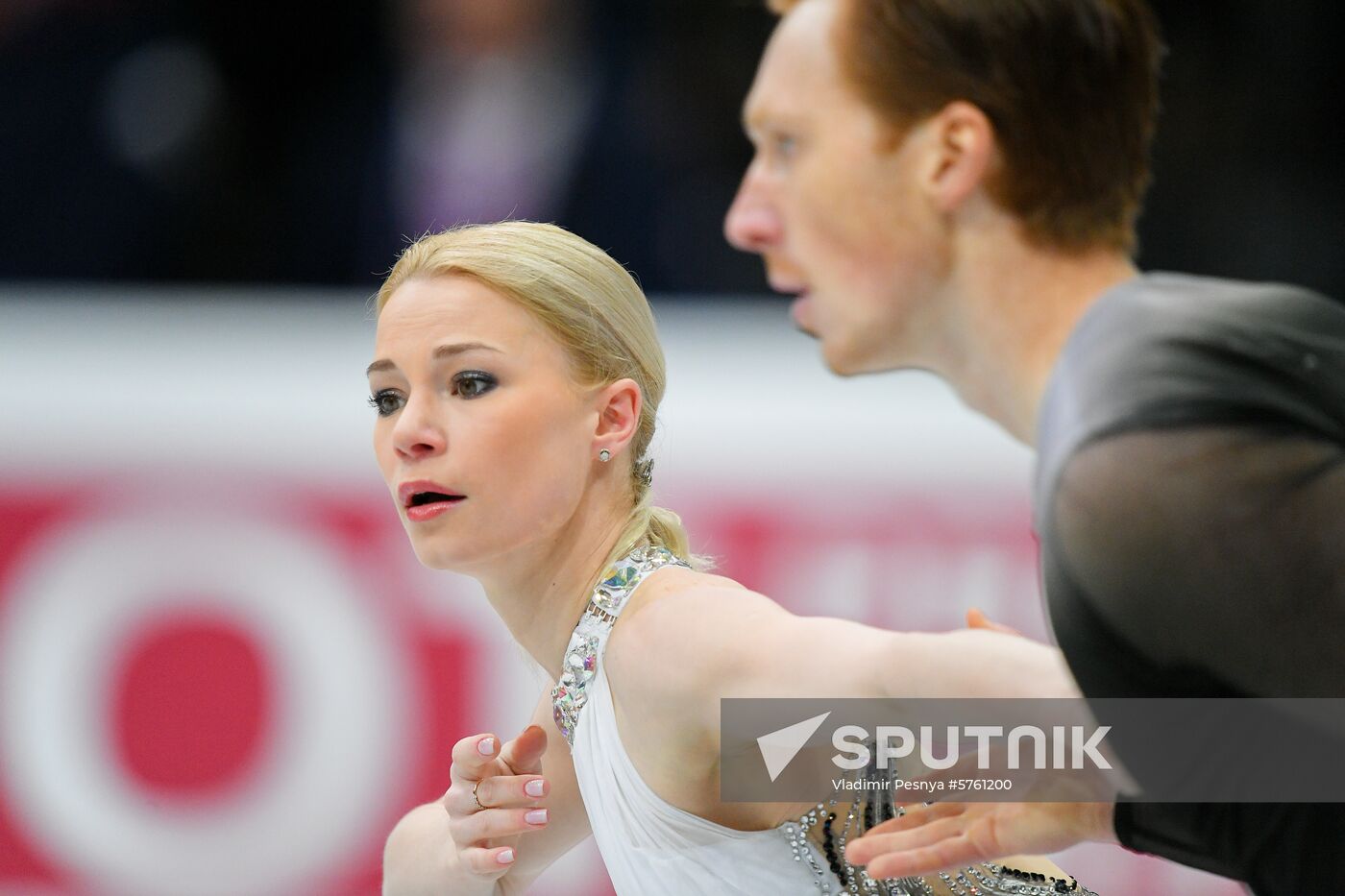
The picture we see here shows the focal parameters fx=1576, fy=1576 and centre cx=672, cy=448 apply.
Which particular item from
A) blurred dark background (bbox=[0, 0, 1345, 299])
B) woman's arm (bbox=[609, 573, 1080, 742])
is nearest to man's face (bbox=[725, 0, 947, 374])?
woman's arm (bbox=[609, 573, 1080, 742])

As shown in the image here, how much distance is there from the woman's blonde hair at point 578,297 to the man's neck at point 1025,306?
2.03 ft

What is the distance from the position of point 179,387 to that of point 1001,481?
1811mm

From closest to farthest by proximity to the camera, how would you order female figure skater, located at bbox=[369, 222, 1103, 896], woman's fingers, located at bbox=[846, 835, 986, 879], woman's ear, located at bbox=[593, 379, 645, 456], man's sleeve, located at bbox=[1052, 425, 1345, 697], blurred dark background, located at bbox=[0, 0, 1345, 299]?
man's sleeve, located at bbox=[1052, 425, 1345, 697], woman's fingers, located at bbox=[846, 835, 986, 879], female figure skater, located at bbox=[369, 222, 1103, 896], woman's ear, located at bbox=[593, 379, 645, 456], blurred dark background, located at bbox=[0, 0, 1345, 299]

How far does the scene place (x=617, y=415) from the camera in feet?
6.04

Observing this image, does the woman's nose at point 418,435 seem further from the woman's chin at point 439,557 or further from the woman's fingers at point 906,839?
the woman's fingers at point 906,839

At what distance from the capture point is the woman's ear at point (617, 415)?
1.82m

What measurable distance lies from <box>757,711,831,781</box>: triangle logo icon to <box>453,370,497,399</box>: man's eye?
498 millimetres

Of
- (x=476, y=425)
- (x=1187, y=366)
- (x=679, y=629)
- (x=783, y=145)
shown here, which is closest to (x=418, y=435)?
(x=476, y=425)

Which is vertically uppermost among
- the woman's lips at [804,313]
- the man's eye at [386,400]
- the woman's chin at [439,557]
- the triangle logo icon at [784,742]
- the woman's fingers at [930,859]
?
the woman's lips at [804,313]

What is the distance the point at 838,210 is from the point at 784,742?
57 cm

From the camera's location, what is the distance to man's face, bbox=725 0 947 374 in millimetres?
1289

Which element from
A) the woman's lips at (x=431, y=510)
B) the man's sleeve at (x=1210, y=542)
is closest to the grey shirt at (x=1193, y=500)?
the man's sleeve at (x=1210, y=542)

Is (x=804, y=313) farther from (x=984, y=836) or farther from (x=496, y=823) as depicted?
(x=496, y=823)

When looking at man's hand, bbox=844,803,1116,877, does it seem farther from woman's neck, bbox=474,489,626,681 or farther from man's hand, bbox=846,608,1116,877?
woman's neck, bbox=474,489,626,681
